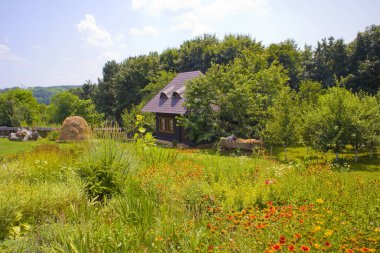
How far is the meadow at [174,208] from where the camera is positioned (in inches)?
182

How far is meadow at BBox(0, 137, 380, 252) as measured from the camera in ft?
15.2

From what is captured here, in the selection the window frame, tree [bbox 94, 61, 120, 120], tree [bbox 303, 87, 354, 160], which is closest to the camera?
tree [bbox 303, 87, 354, 160]

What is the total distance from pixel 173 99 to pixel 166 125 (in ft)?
7.25

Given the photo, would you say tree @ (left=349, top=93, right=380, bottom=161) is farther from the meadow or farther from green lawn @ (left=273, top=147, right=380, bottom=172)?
the meadow

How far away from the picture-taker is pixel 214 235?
481cm

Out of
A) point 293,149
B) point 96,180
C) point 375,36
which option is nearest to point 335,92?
point 293,149

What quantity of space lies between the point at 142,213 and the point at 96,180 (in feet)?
8.89

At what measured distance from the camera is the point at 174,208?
6.03m

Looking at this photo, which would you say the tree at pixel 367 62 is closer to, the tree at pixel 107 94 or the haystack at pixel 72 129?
the haystack at pixel 72 129

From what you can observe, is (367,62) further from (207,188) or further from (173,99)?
(207,188)

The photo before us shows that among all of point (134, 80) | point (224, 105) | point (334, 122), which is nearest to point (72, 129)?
point (224, 105)

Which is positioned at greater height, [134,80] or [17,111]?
[134,80]

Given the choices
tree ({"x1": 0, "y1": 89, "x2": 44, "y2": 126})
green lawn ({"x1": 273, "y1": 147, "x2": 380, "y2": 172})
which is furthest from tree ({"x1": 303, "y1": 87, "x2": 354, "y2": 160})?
tree ({"x1": 0, "y1": 89, "x2": 44, "y2": 126})

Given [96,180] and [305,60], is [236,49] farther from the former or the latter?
[96,180]
